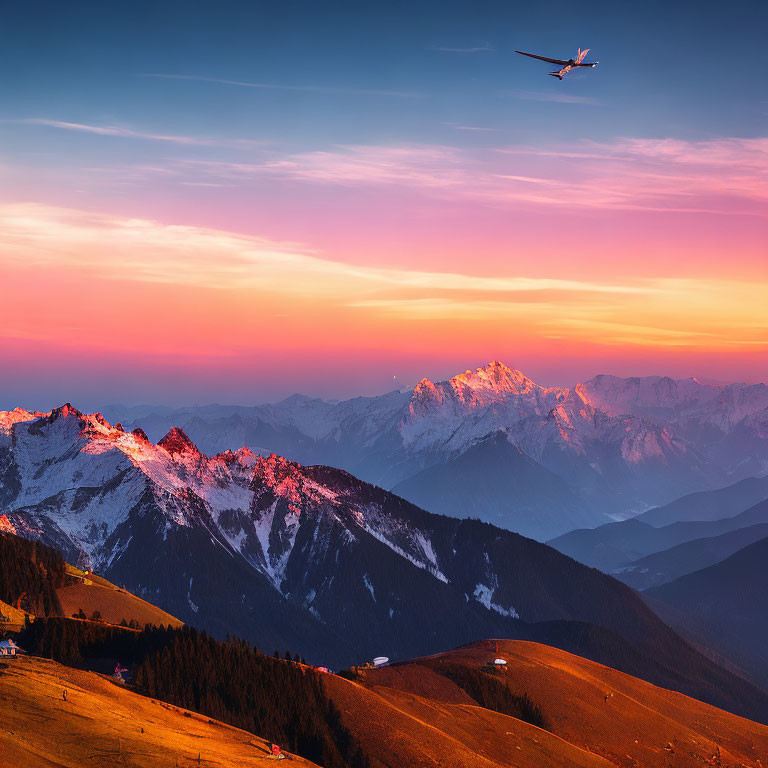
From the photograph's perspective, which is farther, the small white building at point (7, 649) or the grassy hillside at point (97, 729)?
the small white building at point (7, 649)

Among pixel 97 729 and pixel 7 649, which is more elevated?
pixel 97 729

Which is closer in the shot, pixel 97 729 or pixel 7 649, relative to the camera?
pixel 97 729

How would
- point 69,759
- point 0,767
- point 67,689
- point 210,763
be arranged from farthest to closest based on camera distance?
point 67,689
point 210,763
point 69,759
point 0,767

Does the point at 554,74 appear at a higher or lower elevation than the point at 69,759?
higher

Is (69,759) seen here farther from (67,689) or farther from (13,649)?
(13,649)

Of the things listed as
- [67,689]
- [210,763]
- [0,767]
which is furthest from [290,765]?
[0,767]

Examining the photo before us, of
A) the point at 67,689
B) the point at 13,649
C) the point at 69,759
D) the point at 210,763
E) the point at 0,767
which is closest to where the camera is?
the point at 0,767

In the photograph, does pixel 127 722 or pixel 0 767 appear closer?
pixel 0 767

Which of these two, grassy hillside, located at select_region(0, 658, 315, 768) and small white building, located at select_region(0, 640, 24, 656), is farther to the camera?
small white building, located at select_region(0, 640, 24, 656)
